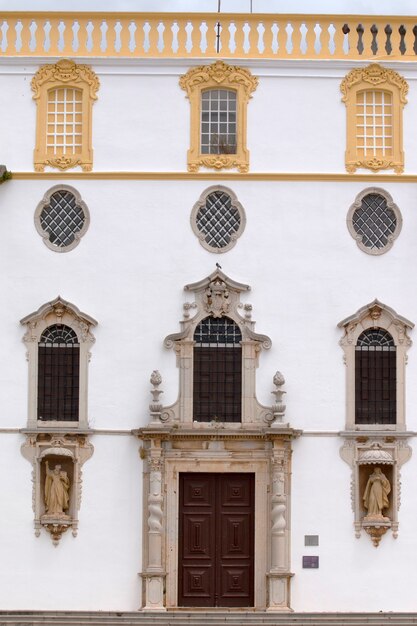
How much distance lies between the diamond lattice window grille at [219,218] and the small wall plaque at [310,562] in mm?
6015

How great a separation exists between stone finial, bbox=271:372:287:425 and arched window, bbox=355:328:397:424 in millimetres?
1387

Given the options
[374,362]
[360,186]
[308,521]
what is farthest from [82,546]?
[360,186]

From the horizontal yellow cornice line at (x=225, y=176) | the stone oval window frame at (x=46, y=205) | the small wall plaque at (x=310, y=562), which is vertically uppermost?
the horizontal yellow cornice line at (x=225, y=176)

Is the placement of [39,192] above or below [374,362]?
above

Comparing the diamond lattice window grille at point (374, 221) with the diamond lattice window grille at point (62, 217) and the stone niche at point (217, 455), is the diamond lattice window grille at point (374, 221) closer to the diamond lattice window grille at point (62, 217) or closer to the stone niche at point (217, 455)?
the stone niche at point (217, 455)

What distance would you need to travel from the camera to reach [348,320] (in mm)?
31328

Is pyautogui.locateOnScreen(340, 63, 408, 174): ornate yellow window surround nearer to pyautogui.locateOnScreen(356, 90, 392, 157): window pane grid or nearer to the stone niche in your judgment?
pyautogui.locateOnScreen(356, 90, 392, 157): window pane grid

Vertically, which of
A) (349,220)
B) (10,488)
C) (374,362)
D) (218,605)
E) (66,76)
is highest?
(66,76)

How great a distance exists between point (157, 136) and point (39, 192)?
2.39 m

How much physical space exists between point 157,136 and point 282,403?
5.39 m

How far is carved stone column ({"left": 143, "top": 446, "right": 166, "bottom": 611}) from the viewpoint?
30.7 meters

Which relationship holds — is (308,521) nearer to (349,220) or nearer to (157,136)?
(349,220)

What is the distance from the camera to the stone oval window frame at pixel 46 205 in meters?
31.7

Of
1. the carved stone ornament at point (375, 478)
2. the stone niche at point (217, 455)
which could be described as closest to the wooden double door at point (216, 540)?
the stone niche at point (217, 455)
